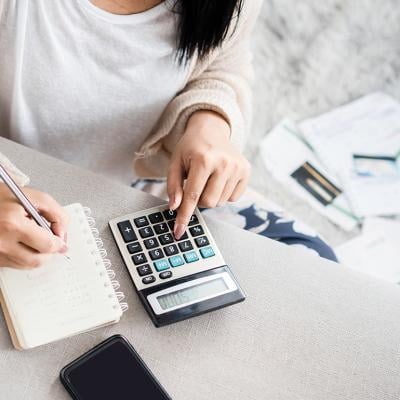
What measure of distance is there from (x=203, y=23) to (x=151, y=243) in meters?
0.27

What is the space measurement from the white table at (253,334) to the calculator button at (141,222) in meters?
0.02

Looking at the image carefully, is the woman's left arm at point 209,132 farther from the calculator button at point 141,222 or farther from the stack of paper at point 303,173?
the stack of paper at point 303,173

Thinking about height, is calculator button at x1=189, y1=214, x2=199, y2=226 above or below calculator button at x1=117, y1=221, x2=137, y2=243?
above

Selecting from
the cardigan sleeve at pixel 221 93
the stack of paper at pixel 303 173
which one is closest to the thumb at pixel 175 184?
the cardigan sleeve at pixel 221 93

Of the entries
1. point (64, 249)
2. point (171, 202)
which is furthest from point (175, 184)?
point (64, 249)

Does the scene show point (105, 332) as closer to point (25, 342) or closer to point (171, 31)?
point (25, 342)

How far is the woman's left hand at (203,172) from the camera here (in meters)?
0.55

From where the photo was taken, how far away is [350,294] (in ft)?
1.77

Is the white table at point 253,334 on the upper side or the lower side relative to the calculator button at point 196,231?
lower

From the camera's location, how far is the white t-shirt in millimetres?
574

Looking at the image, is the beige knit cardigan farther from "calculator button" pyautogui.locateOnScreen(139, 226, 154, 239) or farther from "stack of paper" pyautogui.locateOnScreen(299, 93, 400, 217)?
"stack of paper" pyautogui.locateOnScreen(299, 93, 400, 217)

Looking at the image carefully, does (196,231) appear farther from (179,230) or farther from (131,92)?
(131,92)

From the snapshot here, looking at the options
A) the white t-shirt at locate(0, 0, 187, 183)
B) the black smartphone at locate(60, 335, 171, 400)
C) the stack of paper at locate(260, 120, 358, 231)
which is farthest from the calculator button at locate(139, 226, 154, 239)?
the stack of paper at locate(260, 120, 358, 231)

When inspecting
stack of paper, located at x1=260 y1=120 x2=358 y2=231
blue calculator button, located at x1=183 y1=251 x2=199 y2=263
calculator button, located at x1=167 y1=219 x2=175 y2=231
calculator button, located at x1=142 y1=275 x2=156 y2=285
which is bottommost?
stack of paper, located at x1=260 y1=120 x2=358 y2=231
